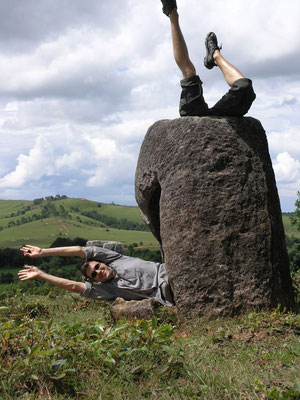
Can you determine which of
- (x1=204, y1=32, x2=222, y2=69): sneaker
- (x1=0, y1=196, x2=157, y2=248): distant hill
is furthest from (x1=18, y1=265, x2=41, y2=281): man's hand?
(x1=0, y1=196, x2=157, y2=248): distant hill

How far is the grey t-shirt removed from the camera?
8.72 m

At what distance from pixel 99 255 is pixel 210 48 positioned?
4.78 meters

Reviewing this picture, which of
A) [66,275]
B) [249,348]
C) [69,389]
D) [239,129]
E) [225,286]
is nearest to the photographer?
[69,389]

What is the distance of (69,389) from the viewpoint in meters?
4.52

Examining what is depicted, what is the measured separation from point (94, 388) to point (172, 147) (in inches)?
175

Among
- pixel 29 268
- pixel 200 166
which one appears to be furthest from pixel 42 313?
pixel 200 166

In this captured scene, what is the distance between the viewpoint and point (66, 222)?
92.4 metres

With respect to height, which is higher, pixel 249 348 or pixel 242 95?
pixel 242 95

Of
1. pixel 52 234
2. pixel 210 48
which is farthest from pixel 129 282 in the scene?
pixel 52 234

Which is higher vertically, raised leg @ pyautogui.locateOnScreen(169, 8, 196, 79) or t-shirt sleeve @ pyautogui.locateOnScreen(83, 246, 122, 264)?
raised leg @ pyautogui.locateOnScreen(169, 8, 196, 79)

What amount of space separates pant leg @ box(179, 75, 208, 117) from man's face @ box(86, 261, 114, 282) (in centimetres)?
335

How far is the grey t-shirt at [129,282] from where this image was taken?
8.72 metres

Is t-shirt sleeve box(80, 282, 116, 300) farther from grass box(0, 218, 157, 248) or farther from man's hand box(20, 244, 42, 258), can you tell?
grass box(0, 218, 157, 248)

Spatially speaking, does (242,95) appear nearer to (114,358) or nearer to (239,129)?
(239,129)
